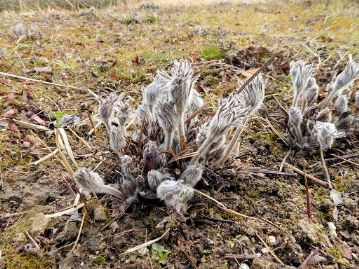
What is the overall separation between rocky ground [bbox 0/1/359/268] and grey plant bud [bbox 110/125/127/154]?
199 mm

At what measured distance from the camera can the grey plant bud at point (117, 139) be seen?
75.3 inches

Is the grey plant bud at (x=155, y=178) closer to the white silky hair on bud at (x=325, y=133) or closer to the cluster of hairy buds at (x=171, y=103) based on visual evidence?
the cluster of hairy buds at (x=171, y=103)

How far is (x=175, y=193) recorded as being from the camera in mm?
1704

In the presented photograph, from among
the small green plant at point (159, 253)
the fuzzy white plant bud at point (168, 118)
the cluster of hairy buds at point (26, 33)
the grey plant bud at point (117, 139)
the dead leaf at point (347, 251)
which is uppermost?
the fuzzy white plant bud at point (168, 118)

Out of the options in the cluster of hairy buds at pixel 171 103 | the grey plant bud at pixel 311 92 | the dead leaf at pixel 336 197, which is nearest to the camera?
the cluster of hairy buds at pixel 171 103

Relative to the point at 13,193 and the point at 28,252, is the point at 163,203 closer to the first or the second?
the point at 28,252

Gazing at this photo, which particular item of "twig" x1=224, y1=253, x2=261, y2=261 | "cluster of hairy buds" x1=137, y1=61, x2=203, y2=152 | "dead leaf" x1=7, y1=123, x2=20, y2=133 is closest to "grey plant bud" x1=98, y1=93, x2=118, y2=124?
"cluster of hairy buds" x1=137, y1=61, x2=203, y2=152

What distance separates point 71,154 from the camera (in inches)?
92.4

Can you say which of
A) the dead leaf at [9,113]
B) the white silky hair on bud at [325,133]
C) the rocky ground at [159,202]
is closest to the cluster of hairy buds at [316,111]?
the white silky hair on bud at [325,133]

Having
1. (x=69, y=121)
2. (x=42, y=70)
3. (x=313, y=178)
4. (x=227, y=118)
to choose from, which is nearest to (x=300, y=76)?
(x=313, y=178)

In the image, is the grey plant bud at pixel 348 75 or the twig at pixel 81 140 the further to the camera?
the twig at pixel 81 140

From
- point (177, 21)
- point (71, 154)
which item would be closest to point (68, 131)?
point (71, 154)

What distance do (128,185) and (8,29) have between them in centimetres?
427

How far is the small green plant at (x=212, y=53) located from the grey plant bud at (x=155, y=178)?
2342mm
